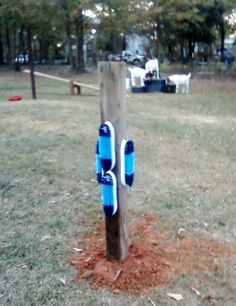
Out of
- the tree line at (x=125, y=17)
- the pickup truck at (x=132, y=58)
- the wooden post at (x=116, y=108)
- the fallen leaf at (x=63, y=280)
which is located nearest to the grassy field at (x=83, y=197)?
the fallen leaf at (x=63, y=280)

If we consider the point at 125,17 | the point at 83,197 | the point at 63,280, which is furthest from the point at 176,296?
the point at 125,17

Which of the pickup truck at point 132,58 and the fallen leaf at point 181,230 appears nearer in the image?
the fallen leaf at point 181,230

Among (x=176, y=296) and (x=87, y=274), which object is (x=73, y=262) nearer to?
(x=87, y=274)

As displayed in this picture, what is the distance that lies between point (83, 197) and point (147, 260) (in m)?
1.24

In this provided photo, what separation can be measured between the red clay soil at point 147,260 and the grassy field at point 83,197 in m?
0.06

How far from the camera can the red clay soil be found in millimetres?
2480

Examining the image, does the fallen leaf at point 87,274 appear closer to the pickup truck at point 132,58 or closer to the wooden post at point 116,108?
the wooden post at point 116,108

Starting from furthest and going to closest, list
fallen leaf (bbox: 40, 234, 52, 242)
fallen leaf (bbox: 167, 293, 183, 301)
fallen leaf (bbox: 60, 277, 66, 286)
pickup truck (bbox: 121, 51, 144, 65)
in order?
pickup truck (bbox: 121, 51, 144, 65) < fallen leaf (bbox: 40, 234, 52, 242) < fallen leaf (bbox: 60, 277, 66, 286) < fallen leaf (bbox: 167, 293, 183, 301)

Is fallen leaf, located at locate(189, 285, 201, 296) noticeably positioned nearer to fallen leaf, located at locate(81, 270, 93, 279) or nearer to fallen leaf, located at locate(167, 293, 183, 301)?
fallen leaf, located at locate(167, 293, 183, 301)

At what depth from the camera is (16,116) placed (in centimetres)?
778

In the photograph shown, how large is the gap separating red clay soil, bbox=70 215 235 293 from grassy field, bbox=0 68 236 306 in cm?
6

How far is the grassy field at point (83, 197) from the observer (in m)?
2.43

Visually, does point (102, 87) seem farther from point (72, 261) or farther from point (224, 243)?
point (224, 243)

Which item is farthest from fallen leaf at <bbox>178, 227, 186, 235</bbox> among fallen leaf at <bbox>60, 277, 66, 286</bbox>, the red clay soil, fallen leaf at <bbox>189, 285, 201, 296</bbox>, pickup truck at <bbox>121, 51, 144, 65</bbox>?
pickup truck at <bbox>121, 51, 144, 65</bbox>
